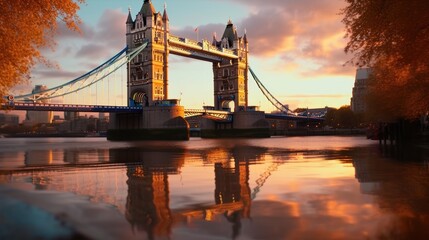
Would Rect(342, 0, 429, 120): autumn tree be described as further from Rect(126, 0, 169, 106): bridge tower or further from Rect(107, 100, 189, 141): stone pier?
Rect(126, 0, 169, 106): bridge tower

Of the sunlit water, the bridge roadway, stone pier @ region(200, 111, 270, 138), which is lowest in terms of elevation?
the sunlit water

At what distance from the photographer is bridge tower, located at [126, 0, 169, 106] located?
92.7m

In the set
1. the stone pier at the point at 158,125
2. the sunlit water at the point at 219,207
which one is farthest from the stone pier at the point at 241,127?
the sunlit water at the point at 219,207

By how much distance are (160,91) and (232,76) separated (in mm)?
34697

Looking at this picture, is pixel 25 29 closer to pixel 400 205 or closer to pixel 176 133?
pixel 400 205

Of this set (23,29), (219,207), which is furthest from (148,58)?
(219,207)

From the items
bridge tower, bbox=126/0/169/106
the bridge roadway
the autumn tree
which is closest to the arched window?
the bridge roadway

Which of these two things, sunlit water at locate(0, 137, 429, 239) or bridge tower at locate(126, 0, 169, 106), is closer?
sunlit water at locate(0, 137, 429, 239)

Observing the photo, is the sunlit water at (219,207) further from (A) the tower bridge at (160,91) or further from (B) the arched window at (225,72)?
(B) the arched window at (225,72)

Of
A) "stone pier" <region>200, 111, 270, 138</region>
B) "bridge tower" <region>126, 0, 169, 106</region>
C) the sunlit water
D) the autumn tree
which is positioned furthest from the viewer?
"stone pier" <region>200, 111, 270, 138</region>

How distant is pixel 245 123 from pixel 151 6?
39.9m

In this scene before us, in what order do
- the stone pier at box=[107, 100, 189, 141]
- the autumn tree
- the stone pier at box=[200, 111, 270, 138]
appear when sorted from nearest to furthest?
the autumn tree
the stone pier at box=[107, 100, 189, 141]
the stone pier at box=[200, 111, 270, 138]

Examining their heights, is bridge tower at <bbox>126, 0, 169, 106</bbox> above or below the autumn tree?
above

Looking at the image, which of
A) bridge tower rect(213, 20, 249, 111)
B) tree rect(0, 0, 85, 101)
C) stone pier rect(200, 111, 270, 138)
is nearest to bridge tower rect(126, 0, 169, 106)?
stone pier rect(200, 111, 270, 138)
